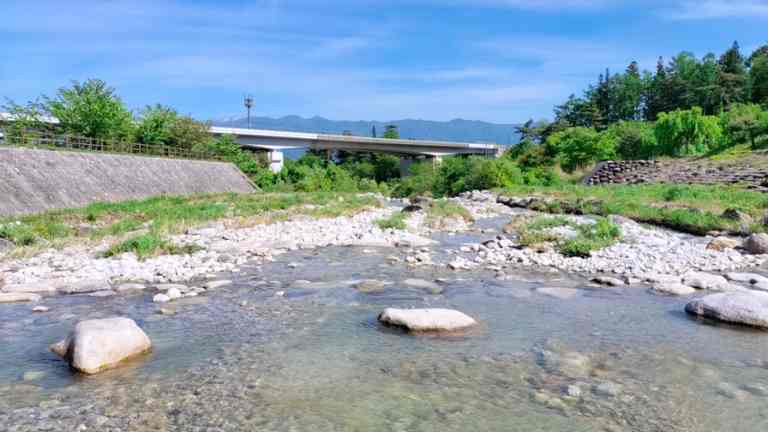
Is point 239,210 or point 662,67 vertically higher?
point 662,67

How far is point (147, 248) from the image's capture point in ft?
45.5

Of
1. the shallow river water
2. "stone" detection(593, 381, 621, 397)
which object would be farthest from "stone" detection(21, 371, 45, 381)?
"stone" detection(593, 381, 621, 397)

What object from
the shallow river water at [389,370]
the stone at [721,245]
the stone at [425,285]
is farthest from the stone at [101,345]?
the stone at [721,245]

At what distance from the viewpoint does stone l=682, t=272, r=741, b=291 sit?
410 inches

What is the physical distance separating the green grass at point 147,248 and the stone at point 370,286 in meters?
5.64

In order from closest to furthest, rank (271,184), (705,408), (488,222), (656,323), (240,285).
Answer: (705,408)
(656,323)
(240,285)
(488,222)
(271,184)

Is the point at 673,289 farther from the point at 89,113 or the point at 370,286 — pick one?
the point at 89,113

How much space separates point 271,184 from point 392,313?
49.5 m

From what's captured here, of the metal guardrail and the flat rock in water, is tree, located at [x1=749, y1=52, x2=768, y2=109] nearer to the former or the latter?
the metal guardrail

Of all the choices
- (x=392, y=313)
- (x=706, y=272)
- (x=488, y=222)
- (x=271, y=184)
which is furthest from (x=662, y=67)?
(x=392, y=313)

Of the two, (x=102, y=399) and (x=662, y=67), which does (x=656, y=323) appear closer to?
(x=102, y=399)

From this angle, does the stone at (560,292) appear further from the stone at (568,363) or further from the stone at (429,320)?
the stone at (568,363)

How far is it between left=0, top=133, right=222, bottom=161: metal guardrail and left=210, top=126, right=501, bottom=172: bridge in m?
11.5

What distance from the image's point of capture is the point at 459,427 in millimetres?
5207
